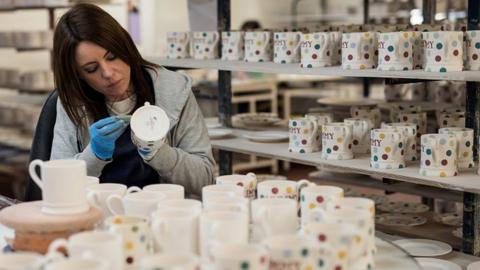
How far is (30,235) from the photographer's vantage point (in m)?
1.80

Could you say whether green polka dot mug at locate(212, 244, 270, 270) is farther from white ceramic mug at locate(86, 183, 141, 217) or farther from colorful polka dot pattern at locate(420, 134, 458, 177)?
colorful polka dot pattern at locate(420, 134, 458, 177)

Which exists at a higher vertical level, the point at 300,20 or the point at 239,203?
the point at 300,20

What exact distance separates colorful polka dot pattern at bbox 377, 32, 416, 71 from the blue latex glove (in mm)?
1113

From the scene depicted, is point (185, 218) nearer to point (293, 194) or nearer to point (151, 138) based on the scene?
point (293, 194)

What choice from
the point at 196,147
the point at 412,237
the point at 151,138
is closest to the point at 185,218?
the point at 151,138

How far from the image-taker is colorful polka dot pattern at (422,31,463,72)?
2896 millimetres

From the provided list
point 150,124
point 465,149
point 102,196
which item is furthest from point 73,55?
point 465,149

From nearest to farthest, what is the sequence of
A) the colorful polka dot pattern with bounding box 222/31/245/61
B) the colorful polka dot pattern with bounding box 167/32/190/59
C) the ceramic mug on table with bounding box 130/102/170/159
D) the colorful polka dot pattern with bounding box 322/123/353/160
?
1. the ceramic mug on table with bounding box 130/102/170/159
2. the colorful polka dot pattern with bounding box 322/123/353/160
3. the colorful polka dot pattern with bounding box 222/31/245/61
4. the colorful polka dot pattern with bounding box 167/32/190/59

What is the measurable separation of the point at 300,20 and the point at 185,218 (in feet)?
31.2

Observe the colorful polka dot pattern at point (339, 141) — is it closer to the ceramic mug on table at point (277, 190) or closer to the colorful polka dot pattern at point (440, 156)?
the colorful polka dot pattern at point (440, 156)

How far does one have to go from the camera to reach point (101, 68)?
2781 millimetres

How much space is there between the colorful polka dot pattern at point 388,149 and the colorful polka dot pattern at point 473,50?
39 centimetres

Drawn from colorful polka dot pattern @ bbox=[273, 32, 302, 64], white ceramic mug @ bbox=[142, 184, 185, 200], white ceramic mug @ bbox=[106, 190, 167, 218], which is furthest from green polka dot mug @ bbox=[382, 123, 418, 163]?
white ceramic mug @ bbox=[106, 190, 167, 218]

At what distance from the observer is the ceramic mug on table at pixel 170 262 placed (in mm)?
1490
